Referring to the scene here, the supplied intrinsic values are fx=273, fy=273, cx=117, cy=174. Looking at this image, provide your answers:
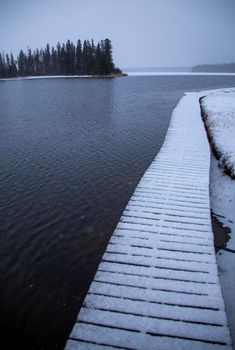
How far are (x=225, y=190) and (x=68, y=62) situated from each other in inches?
5846

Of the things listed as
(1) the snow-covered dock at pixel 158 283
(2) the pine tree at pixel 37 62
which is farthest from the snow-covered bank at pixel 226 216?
(2) the pine tree at pixel 37 62

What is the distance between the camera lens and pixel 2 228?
1285cm

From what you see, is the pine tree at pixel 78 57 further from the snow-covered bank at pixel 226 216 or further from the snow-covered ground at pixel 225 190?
the snow-covered bank at pixel 226 216

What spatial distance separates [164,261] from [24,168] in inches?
521

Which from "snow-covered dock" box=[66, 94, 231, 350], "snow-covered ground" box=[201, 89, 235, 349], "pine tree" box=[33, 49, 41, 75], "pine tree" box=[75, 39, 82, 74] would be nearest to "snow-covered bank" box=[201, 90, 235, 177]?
"snow-covered ground" box=[201, 89, 235, 349]

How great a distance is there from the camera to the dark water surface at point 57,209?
880 centimetres

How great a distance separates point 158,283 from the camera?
29.9ft

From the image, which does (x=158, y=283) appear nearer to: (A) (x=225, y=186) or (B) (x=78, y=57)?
(A) (x=225, y=186)

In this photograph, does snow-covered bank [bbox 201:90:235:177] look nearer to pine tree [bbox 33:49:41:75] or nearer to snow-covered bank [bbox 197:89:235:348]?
snow-covered bank [bbox 197:89:235:348]

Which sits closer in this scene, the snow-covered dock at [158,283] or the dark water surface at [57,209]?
the snow-covered dock at [158,283]

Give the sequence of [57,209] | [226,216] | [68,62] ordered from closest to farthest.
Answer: [226,216]
[57,209]
[68,62]

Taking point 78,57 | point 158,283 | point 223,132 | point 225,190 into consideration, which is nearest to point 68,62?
point 78,57

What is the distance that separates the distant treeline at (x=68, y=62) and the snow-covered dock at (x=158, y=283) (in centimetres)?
12832

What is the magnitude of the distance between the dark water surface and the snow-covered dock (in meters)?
0.99
